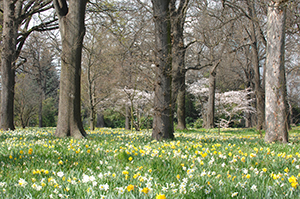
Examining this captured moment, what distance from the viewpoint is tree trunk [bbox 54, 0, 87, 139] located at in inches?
276

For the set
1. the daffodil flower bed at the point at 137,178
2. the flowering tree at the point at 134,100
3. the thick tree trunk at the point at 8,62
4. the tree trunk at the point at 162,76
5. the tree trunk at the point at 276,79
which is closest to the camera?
the daffodil flower bed at the point at 137,178

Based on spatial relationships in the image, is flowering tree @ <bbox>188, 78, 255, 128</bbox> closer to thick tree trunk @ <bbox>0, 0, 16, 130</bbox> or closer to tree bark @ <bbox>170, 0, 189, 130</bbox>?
tree bark @ <bbox>170, 0, 189, 130</bbox>

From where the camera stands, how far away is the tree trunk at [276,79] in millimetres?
6383

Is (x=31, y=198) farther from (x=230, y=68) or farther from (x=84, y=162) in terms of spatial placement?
(x=230, y=68)

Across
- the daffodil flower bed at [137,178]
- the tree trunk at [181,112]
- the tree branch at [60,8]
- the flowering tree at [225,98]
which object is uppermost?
the tree branch at [60,8]

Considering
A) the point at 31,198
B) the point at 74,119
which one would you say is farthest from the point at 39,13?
the point at 31,198

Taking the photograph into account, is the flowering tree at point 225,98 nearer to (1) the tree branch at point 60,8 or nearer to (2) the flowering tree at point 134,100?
(2) the flowering tree at point 134,100

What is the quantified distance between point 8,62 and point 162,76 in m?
8.87

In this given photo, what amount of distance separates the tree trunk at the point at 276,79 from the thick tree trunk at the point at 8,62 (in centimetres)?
1093

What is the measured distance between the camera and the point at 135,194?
2025 millimetres

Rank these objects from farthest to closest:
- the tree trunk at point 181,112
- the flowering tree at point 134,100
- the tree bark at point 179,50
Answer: the tree trunk at point 181,112 < the flowering tree at point 134,100 < the tree bark at point 179,50

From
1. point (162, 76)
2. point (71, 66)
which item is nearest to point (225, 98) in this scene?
point (162, 76)

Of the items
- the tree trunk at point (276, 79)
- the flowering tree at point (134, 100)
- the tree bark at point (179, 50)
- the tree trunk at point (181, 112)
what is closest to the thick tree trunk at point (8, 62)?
the flowering tree at point (134, 100)

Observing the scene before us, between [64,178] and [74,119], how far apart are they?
188 inches
